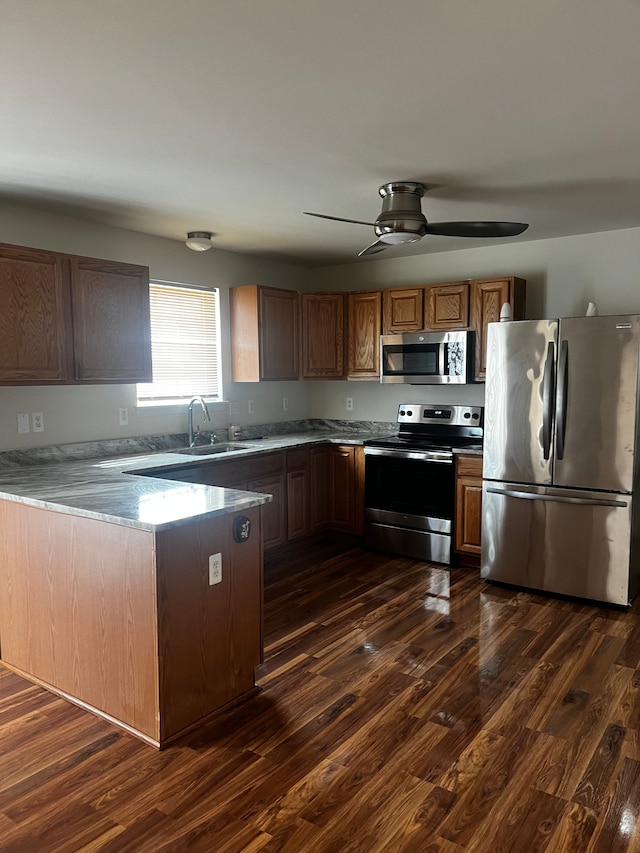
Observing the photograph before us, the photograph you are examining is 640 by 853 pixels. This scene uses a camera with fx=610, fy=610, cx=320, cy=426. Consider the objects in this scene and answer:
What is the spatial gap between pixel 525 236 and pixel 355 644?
3110mm

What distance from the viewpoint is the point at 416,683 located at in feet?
9.37

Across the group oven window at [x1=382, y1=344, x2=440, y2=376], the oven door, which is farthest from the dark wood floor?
oven window at [x1=382, y1=344, x2=440, y2=376]

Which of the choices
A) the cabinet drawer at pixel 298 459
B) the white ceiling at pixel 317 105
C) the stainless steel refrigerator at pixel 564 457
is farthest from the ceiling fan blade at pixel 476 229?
the cabinet drawer at pixel 298 459

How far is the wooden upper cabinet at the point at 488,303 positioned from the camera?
175 inches

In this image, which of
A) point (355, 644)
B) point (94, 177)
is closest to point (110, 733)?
point (355, 644)

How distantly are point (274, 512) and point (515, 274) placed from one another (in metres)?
2.62

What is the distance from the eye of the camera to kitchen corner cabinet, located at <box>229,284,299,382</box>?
194 inches

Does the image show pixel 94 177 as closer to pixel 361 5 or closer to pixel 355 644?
pixel 361 5

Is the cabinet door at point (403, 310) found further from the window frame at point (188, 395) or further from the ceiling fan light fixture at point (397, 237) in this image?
the ceiling fan light fixture at point (397, 237)

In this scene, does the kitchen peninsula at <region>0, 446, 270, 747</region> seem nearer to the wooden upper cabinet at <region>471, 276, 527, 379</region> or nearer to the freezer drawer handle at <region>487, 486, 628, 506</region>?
the freezer drawer handle at <region>487, 486, 628, 506</region>

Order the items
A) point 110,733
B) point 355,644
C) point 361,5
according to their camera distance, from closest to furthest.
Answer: point 361,5
point 110,733
point 355,644

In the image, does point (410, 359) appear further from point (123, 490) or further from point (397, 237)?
point (123, 490)

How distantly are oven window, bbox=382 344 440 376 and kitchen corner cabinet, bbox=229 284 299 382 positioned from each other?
2.82ft

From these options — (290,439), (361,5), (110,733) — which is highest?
(361,5)
